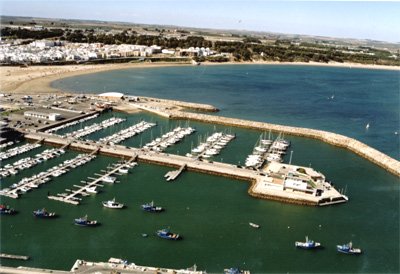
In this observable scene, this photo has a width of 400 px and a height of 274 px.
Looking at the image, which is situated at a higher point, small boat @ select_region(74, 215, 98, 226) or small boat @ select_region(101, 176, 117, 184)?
small boat @ select_region(101, 176, 117, 184)

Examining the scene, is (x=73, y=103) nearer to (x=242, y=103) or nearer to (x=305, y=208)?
(x=242, y=103)

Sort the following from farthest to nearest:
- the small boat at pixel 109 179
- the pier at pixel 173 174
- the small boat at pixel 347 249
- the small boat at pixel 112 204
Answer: the pier at pixel 173 174 → the small boat at pixel 109 179 → the small boat at pixel 112 204 → the small boat at pixel 347 249

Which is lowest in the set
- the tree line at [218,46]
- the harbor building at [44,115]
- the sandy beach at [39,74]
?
the harbor building at [44,115]

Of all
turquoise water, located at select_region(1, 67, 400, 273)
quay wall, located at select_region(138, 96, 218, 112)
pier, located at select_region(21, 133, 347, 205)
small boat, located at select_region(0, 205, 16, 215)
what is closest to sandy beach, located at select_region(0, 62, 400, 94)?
quay wall, located at select_region(138, 96, 218, 112)

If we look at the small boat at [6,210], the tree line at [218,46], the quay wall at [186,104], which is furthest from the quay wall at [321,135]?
the tree line at [218,46]

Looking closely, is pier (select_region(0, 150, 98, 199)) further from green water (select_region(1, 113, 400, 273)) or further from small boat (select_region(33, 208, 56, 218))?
small boat (select_region(33, 208, 56, 218))

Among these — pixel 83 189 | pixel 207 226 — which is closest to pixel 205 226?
pixel 207 226

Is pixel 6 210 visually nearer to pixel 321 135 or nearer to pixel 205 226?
pixel 205 226

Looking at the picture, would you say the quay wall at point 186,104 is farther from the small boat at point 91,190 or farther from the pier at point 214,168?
the small boat at point 91,190
